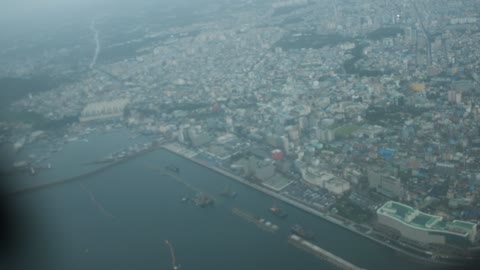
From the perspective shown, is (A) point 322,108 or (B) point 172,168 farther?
(A) point 322,108

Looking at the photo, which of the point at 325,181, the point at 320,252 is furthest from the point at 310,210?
the point at 320,252

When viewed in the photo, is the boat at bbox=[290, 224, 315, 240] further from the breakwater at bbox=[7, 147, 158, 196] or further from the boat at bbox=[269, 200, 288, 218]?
the breakwater at bbox=[7, 147, 158, 196]

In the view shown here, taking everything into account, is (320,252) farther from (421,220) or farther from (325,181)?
(325,181)

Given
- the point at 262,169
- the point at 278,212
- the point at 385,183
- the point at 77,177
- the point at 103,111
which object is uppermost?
the point at 385,183

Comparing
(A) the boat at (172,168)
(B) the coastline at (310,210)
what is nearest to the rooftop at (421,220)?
(B) the coastline at (310,210)

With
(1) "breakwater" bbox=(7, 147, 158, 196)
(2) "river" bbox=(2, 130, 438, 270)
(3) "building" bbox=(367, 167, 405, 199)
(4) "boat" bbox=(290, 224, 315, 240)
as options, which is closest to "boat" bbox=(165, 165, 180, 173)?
(2) "river" bbox=(2, 130, 438, 270)

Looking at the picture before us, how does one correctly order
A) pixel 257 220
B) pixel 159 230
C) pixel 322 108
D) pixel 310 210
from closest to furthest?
pixel 310 210 < pixel 257 220 < pixel 159 230 < pixel 322 108

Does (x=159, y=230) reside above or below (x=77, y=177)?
above
